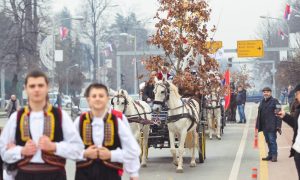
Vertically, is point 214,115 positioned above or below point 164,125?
below

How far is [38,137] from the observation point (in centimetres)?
631

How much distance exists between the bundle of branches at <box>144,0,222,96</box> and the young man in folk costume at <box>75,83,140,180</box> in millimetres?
12416

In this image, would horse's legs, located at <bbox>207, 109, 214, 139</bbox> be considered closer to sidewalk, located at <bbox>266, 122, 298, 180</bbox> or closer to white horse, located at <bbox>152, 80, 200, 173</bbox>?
sidewalk, located at <bbox>266, 122, 298, 180</bbox>

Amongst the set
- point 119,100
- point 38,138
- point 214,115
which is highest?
point 119,100

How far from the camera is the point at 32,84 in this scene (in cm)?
629

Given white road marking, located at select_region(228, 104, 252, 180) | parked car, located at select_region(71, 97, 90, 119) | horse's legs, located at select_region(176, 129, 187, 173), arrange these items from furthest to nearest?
parked car, located at select_region(71, 97, 90, 119)
horse's legs, located at select_region(176, 129, 187, 173)
white road marking, located at select_region(228, 104, 252, 180)

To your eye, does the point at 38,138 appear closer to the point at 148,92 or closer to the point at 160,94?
the point at 160,94

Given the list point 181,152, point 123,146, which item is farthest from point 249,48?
point 123,146

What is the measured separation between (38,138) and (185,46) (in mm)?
15118

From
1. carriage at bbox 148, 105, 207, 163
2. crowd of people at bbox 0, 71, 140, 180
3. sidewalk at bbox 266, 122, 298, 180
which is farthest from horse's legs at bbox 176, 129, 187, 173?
→ crowd of people at bbox 0, 71, 140, 180

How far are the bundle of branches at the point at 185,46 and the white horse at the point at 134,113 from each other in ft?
9.98

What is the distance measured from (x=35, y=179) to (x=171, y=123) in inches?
371

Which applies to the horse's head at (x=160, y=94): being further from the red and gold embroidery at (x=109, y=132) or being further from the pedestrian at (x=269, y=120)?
the red and gold embroidery at (x=109, y=132)

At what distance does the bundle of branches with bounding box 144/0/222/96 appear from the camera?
65.9 feet
